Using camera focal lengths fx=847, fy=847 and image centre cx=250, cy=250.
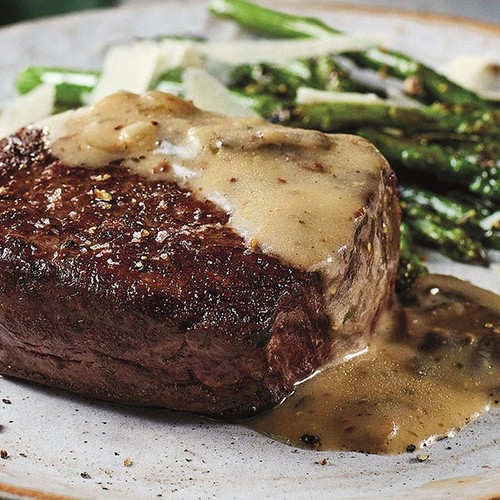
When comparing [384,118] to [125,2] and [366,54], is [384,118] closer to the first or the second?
[366,54]

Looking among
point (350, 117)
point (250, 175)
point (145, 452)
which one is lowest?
point (145, 452)

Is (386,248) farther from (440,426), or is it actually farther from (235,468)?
(235,468)

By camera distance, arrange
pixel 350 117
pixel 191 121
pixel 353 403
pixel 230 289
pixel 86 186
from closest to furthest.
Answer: pixel 230 289 < pixel 353 403 < pixel 86 186 < pixel 191 121 < pixel 350 117

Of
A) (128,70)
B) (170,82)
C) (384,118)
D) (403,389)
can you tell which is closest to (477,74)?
(384,118)

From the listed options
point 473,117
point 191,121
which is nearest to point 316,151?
point 191,121

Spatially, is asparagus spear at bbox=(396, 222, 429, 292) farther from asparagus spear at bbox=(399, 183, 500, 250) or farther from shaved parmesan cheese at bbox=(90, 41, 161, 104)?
shaved parmesan cheese at bbox=(90, 41, 161, 104)

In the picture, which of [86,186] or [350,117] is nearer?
[86,186]
